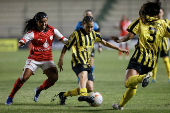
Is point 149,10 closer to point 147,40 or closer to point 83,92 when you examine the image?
point 147,40

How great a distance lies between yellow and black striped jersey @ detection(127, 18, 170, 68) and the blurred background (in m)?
26.0

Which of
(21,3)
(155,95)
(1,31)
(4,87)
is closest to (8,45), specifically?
(1,31)

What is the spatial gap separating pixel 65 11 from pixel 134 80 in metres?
28.2

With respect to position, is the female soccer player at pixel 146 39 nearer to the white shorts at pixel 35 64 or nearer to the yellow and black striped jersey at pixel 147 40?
the yellow and black striped jersey at pixel 147 40

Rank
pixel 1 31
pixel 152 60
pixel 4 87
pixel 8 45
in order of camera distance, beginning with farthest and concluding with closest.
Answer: pixel 1 31 < pixel 8 45 < pixel 4 87 < pixel 152 60

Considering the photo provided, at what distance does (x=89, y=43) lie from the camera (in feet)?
19.7

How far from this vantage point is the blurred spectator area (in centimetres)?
3170

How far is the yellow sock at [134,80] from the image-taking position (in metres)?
4.89

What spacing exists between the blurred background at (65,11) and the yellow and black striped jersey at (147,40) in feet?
85.2

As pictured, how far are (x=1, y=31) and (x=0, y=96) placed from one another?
2503 cm

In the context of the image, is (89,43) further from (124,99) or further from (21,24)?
(21,24)

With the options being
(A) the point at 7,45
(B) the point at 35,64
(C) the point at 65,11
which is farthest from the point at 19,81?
(C) the point at 65,11

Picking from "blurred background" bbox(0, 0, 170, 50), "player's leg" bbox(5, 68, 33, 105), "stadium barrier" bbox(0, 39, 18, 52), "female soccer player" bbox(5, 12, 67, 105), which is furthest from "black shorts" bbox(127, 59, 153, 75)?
"blurred background" bbox(0, 0, 170, 50)

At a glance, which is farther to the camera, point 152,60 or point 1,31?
point 1,31
